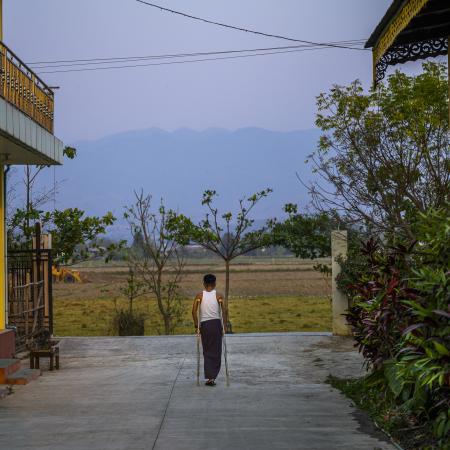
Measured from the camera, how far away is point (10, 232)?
24234mm

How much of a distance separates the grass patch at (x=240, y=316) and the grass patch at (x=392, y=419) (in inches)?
612

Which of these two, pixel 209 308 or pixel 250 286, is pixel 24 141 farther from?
pixel 250 286

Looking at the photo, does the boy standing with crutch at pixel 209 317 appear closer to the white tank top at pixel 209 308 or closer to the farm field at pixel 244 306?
the white tank top at pixel 209 308

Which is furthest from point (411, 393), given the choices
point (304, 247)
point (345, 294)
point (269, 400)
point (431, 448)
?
point (304, 247)

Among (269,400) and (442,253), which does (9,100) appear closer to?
(269,400)

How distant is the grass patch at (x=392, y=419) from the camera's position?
343 inches

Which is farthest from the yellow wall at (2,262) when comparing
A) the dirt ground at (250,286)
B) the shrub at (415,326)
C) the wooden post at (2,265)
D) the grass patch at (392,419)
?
the dirt ground at (250,286)

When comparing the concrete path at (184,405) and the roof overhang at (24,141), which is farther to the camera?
the roof overhang at (24,141)

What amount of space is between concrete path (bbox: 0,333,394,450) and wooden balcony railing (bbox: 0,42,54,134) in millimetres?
4293

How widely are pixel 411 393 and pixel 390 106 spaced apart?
33.5ft

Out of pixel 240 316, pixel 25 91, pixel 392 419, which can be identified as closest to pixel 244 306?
pixel 240 316

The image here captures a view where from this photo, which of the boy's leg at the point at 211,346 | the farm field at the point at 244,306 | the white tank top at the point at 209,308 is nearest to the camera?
the boy's leg at the point at 211,346

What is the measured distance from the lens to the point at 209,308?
45.6 feet

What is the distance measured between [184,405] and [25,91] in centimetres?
632
